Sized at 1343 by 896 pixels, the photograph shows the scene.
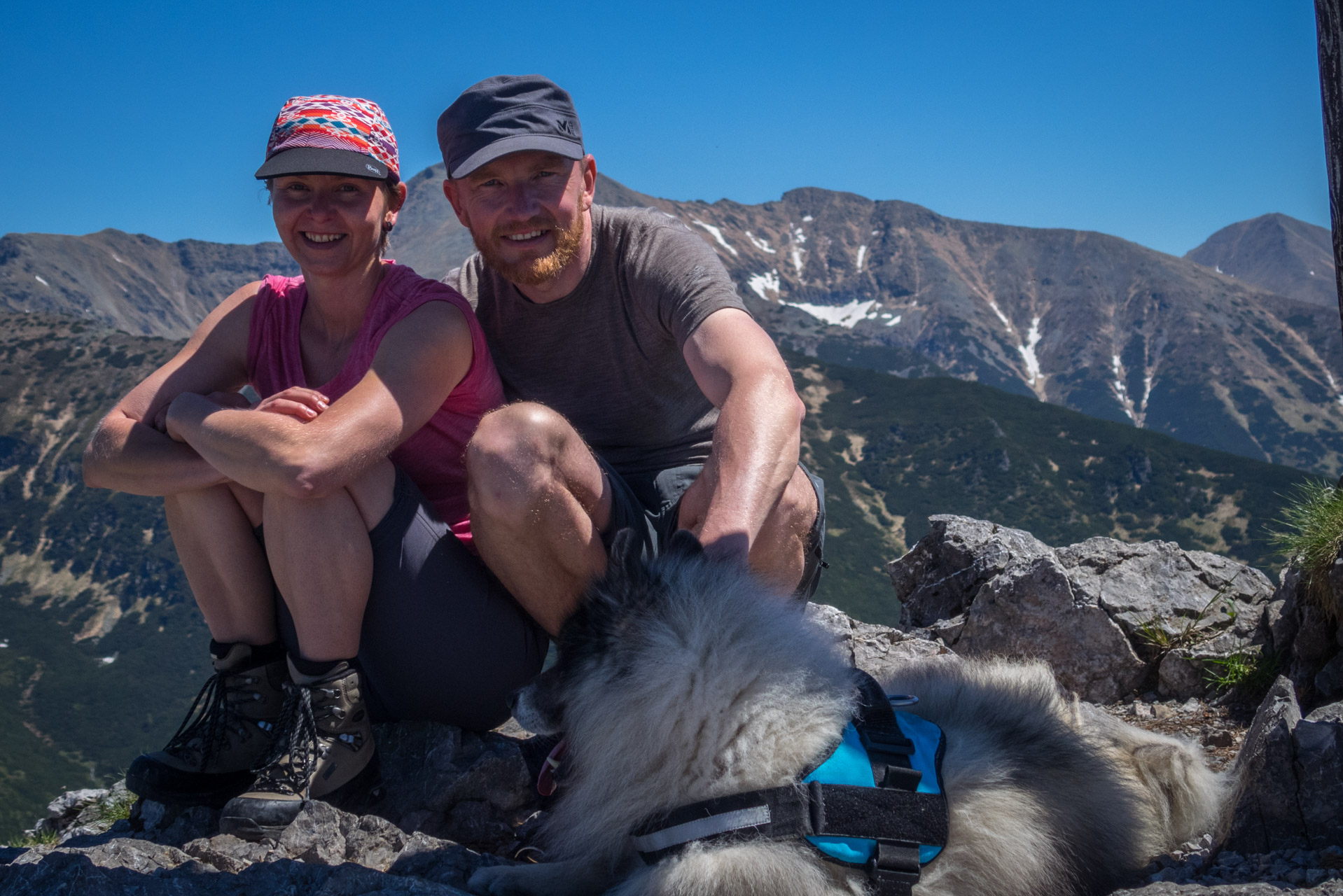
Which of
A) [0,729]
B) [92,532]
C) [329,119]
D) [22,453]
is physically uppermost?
[329,119]

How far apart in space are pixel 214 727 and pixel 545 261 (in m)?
2.34

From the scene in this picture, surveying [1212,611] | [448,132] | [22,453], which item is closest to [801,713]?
[448,132]

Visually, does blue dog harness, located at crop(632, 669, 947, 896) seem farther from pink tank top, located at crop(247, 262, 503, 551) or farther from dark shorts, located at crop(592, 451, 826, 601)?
pink tank top, located at crop(247, 262, 503, 551)

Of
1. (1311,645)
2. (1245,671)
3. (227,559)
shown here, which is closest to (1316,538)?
(1311,645)

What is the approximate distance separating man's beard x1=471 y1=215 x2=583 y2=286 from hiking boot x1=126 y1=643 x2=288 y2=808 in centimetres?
190

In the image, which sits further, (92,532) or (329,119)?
(92,532)

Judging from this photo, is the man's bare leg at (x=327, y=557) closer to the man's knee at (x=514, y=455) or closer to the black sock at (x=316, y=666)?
the black sock at (x=316, y=666)

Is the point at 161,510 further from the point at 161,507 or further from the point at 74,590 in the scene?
the point at 161,507

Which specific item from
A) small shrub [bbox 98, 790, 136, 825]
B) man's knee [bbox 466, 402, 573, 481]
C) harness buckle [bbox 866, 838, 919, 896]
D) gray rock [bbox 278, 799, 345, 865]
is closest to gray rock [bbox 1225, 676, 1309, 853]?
harness buckle [bbox 866, 838, 919, 896]

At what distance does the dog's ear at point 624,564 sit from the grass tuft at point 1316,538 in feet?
10.8

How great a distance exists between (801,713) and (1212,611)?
4.01m

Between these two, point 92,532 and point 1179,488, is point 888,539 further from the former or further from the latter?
point 92,532

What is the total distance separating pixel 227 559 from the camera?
3.36 metres

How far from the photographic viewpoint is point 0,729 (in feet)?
330
